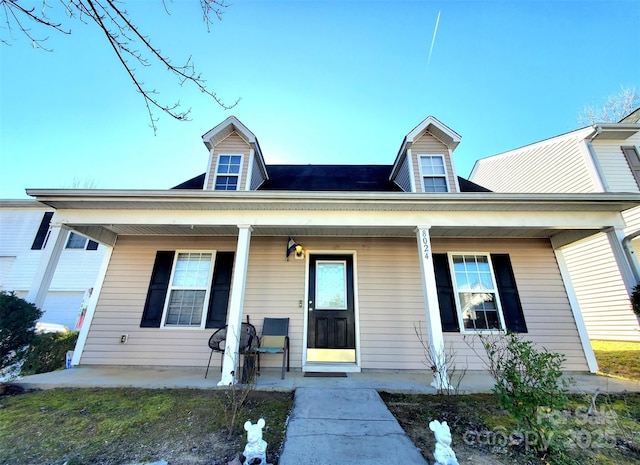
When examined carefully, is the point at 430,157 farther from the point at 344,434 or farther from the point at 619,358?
the point at 619,358

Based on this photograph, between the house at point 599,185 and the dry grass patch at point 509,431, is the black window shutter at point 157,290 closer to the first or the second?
the dry grass patch at point 509,431

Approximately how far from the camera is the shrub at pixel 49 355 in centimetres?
479

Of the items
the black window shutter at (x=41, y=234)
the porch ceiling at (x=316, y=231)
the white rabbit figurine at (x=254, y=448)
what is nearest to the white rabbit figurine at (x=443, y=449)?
the white rabbit figurine at (x=254, y=448)

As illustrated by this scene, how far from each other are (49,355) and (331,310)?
5.92m

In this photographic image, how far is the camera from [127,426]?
2.44 metres

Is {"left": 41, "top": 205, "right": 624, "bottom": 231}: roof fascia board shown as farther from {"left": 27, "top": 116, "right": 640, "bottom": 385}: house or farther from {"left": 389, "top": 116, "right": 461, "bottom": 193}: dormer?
{"left": 389, "top": 116, "right": 461, "bottom": 193}: dormer

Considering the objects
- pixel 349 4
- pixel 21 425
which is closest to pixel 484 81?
pixel 349 4

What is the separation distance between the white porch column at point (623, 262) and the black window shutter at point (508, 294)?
141cm

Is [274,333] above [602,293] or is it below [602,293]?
below

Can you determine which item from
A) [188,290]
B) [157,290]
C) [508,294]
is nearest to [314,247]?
[188,290]

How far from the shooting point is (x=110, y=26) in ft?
6.50

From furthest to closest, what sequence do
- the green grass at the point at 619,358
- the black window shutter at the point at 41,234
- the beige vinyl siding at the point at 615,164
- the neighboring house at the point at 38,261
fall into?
the black window shutter at the point at 41,234, the neighboring house at the point at 38,261, the beige vinyl siding at the point at 615,164, the green grass at the point at 619,358

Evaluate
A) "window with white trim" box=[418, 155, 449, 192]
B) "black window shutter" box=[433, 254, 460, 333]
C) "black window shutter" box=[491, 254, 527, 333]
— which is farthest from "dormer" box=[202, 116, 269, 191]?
"black window shutter" box=[491, 254, 527, 333]

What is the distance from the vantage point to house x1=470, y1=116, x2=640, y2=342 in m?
6.32
